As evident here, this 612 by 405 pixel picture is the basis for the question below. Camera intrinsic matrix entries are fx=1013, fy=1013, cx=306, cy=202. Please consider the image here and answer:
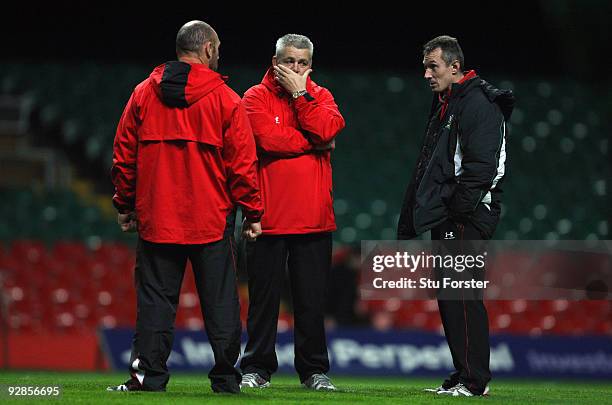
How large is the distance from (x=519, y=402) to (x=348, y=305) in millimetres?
6811

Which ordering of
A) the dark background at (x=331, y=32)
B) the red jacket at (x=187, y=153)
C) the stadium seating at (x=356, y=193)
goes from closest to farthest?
the red jacket at (x=187, y=153), the stadium seating at (x=356, y=193), the dark background at (x=331, y=32)

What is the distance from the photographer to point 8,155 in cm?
1484

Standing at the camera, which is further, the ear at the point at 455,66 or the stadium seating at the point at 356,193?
the stadium seating at the point at 356,193

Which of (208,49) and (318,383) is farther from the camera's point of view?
(318,383)

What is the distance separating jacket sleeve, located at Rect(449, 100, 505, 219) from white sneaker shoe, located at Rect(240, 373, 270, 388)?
1.42m

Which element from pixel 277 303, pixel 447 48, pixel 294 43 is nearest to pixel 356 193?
pixel 277 303

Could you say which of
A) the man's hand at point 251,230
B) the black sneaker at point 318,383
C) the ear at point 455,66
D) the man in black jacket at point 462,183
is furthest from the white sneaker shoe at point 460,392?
the ear at point 455,66

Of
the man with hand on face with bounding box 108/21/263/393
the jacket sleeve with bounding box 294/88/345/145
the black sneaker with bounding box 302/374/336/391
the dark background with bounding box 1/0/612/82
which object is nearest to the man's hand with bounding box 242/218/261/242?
the man with hand on face with bounding box 108/21/263/393

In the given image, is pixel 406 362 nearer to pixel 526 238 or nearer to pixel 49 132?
pixel 526 238

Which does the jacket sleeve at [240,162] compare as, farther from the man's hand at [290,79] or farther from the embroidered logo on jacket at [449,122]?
the embroidered logo on jacket at [449,122]

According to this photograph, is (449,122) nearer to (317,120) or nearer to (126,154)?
(317,120)

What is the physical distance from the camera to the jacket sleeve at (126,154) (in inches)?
195

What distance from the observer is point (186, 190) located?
4.91 metres

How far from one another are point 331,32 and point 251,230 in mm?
12449
